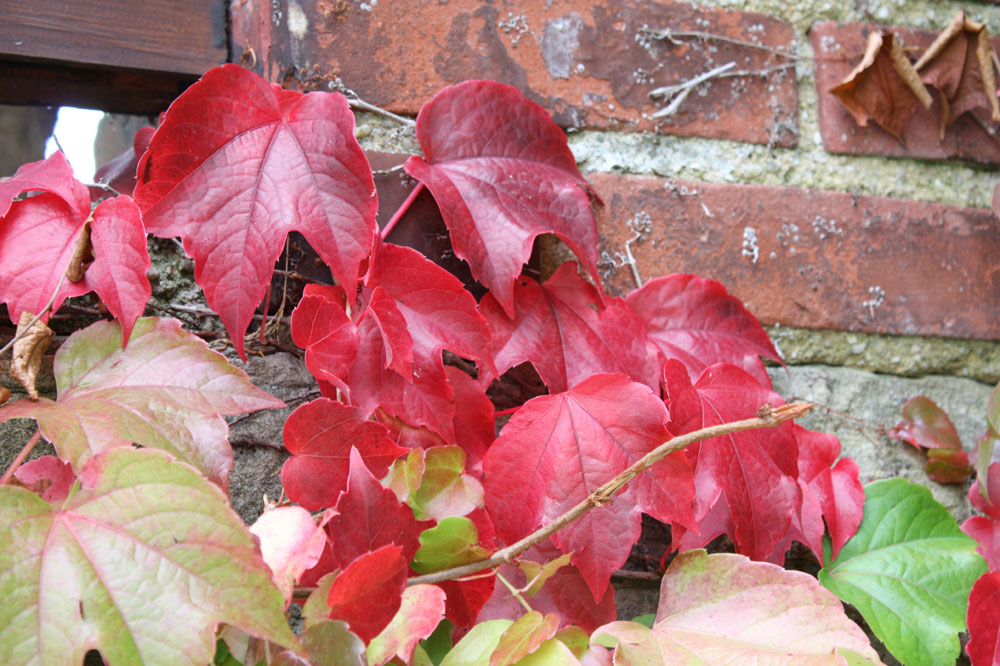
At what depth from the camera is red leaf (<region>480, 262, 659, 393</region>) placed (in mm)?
657

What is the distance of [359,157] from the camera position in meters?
0.56

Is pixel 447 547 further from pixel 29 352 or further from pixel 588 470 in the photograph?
pixel 29 352

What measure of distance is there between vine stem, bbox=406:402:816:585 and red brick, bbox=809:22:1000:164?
584 millimetres

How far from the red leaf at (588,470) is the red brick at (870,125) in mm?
523

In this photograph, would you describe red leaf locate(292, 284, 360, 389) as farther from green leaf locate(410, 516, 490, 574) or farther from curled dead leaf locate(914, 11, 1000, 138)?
curled dead leaf locate(914, 11, 1000, 138)

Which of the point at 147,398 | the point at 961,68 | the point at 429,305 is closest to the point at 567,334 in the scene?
the point at 429,305

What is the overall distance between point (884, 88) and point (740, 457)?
1.84 feet

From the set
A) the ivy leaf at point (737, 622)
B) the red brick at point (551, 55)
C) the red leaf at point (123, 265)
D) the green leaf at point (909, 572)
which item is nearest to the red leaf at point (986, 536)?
the green leaf at point (909, 572)

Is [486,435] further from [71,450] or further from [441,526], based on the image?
[71,450]

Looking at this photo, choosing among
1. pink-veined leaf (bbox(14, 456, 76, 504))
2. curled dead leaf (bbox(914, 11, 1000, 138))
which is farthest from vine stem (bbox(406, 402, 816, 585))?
curled dead leaf (bbox(914, 11, 1000, 138))

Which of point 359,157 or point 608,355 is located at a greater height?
point 359,157

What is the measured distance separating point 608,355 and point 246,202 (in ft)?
1.16

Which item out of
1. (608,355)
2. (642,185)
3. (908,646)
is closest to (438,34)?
(642,185)

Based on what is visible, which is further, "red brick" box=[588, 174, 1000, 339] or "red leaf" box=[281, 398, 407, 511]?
"red brick" box=[588, 174, 1000, 339]
